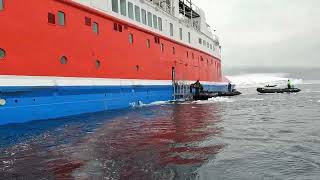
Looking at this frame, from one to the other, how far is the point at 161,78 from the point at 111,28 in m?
7.47

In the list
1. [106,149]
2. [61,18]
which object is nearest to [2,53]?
[61,18]

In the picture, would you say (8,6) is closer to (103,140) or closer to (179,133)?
(103,140)

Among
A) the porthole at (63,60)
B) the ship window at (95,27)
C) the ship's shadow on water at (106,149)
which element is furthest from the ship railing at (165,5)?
the ship's shadow on water at (106,149)

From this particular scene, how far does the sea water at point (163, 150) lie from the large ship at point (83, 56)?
1.60 meters

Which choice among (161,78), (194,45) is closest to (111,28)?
(161,78)

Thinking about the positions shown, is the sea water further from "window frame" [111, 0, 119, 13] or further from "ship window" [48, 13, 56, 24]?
"window frame" [111, 0, 119, 13]

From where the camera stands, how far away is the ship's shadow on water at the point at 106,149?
672 centimetres

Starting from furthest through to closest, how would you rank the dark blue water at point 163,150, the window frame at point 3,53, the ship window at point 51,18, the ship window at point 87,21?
the ship window at point 87,21 → the ship window at point 51,18 → the window frame at point 3,53 → the dark blue water at point 163,150

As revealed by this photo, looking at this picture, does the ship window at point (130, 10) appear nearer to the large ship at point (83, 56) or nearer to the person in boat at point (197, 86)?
the large ship at point (83, 56)

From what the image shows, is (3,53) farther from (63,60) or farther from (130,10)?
(130,10)

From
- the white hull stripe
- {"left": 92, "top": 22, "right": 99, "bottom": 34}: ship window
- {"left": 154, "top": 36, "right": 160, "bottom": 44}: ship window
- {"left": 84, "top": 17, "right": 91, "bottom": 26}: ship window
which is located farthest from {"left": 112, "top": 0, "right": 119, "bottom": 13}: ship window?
{"left": 154, "top": 36, "right": 160, "bottom": 44}: ship window

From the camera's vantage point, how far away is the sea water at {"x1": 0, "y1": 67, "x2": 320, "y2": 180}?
661cm

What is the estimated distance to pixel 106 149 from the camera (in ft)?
29.1

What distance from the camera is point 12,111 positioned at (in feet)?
43.3
